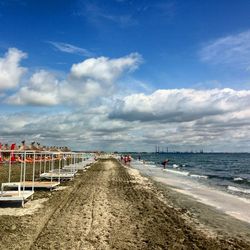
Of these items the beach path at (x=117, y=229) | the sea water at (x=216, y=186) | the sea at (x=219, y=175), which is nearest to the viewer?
the beach path at (x=117, y=229)

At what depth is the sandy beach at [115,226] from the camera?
376 inches

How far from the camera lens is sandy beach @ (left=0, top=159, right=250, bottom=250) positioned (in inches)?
376

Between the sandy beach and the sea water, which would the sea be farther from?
the sandy beach

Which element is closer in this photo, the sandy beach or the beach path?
the beach path

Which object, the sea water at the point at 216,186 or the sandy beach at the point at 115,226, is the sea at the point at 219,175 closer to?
the sea water at the point at 216,186

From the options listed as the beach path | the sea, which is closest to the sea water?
the sea

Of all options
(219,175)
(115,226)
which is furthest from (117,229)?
(219,175)

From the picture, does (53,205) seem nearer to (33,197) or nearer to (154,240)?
(33,197)

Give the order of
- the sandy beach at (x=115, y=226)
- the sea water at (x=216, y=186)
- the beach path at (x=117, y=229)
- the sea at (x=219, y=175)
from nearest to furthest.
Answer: the beach path at (x=117, y=229) → the sandy beach at (x=115, y=226) → the sea water at (x=216, y=186) → the sea at (x=219, y=175)

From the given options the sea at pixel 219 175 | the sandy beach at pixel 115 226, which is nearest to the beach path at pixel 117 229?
the sandy beach at pixel 115 226

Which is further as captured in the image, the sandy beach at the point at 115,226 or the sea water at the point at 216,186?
the sea water at the point at 216,186

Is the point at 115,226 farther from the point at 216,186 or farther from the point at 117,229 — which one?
the point at 216,186

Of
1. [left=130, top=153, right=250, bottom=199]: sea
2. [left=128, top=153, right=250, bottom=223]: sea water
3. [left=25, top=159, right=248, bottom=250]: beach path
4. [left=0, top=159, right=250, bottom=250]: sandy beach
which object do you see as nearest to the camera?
[left=25, top=159, right=248, bottom=250]: beach path

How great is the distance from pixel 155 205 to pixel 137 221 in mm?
4112
